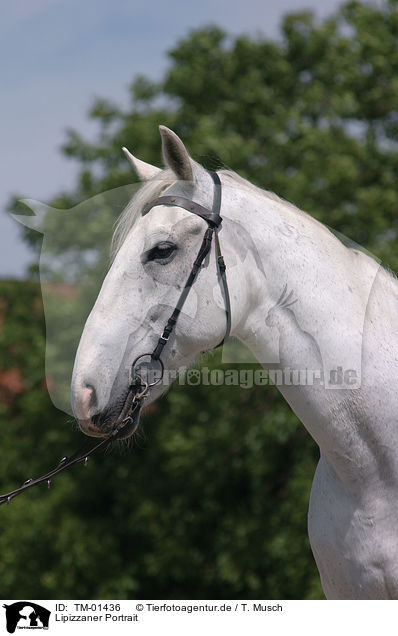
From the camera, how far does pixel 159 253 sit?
2488mm

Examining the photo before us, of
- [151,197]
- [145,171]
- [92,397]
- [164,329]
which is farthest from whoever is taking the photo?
[145,171]

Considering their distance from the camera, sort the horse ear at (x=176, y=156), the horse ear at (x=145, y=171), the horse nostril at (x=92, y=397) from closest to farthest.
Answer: the horse nostril at (x=92, y=397) → the horse ear at (x=176, y=156) → the horse ear at (x=145, y=171)

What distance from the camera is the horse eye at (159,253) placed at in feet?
8.13

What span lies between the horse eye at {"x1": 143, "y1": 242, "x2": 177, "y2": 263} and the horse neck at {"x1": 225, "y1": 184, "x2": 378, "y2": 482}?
1.06 feet

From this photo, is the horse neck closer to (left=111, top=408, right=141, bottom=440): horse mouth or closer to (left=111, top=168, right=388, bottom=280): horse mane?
(left=111, top=168, right=388, bottom=280): horse mane

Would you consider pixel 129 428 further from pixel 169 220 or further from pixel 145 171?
pixel 145 171

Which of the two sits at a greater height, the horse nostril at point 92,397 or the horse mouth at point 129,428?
the horse nostril at point 92,397

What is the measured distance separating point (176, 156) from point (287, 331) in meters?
0.77
